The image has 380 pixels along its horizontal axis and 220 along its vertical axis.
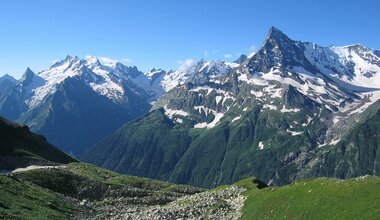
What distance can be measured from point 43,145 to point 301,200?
115 meters

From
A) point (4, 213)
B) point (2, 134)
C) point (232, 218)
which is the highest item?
point (2, 134)

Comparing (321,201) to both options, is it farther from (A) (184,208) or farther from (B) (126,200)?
(B) (126,200)

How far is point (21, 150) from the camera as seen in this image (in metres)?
127

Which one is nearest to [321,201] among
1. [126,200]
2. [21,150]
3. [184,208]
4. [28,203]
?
[184,208]

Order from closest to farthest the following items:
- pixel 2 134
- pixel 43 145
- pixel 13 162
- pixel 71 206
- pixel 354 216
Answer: pixel 354 216 → pixel 71 206 → pixel 13 162 → pixel 2 134 → pixel 43 145

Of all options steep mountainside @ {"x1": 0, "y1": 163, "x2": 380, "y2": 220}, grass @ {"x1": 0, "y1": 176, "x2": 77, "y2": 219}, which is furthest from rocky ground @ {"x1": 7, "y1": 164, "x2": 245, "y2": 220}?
grass @ {"x1": 0, "y1": 176, "x2": 77, "y2": 219}

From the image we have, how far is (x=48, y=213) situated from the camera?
206 ft

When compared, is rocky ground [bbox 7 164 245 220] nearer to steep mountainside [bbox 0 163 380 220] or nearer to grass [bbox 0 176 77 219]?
steep mountainside [bbox 0 163 380 220]

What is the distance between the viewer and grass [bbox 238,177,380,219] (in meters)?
47.2

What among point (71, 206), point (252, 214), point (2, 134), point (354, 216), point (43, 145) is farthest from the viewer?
point (43, 145)

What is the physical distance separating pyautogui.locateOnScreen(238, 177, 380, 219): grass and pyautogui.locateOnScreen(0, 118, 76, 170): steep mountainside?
68770 mm

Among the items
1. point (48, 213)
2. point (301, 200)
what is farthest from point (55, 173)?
point (301, 200)

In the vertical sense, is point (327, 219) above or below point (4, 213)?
above

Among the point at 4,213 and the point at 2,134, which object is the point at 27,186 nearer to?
the point at 4,213
